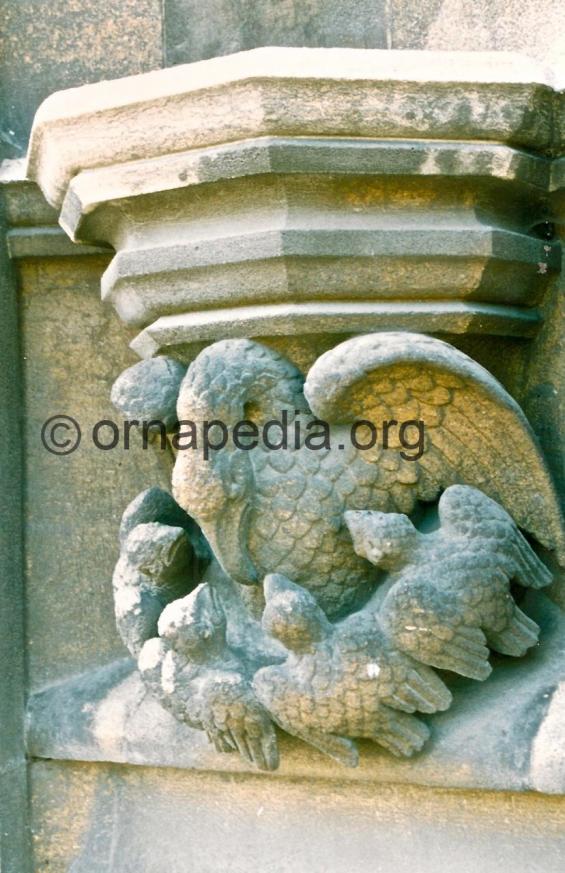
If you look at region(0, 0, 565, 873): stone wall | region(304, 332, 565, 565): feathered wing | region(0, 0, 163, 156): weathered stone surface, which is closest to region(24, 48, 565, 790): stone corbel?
region(304, 332, 565, 565): feathered wing

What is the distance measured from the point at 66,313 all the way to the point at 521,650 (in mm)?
824

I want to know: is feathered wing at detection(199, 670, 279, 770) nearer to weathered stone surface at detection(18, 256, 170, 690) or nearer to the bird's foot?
the bird's foot

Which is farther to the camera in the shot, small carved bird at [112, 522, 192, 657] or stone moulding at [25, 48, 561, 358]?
small carved bird at [112, 522, 192, 657]

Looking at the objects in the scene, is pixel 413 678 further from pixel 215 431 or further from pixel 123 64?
pixel 123 64

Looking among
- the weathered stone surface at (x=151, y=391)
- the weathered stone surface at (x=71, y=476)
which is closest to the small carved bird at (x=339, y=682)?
the weathered stone surface at (x=151, y=391)

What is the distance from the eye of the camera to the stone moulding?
1439 mm

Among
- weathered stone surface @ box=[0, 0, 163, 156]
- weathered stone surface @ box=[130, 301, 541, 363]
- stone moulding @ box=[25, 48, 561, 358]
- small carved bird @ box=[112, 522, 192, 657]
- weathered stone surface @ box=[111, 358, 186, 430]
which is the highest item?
weathered stone surface @ box=[0, 0, 163, 156]

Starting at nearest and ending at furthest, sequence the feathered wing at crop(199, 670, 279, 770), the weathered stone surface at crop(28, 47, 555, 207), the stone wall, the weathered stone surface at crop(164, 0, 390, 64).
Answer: the weathered stone surface at crop(28, 47, 555, 207) < the feathered wing at crop(199, 670, 279, 770) < the stone wall < the weathered stone surface at crop(164, 0, 390, 64)

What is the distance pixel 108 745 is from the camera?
1788 mm

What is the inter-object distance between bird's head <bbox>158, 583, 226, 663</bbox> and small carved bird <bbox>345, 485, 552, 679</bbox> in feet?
0.66

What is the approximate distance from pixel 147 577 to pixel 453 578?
16.9 inches

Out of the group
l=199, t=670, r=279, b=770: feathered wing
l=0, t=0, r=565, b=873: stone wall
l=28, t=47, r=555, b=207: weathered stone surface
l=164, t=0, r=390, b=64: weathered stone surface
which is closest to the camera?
l=28, t=47, r=555, b=207: weathered stone surface

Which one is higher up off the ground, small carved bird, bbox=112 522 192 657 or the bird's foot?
small carved bird, bbox=112 522 192 657

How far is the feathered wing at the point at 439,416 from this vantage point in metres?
1.50
